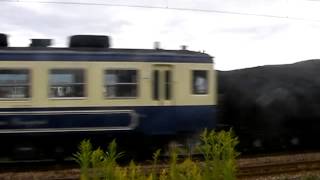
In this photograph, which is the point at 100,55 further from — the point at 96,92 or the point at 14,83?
the point at 14,83

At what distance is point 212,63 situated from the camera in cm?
1652

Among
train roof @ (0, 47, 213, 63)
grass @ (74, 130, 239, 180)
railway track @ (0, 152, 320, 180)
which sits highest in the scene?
train roof @ (0, 47, 213, 63)

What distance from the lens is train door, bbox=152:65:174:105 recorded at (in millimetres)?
15688

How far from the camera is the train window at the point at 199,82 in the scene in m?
16.2

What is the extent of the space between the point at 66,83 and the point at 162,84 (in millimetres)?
2408

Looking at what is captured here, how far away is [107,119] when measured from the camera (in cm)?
1533

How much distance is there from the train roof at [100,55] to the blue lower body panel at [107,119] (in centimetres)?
119

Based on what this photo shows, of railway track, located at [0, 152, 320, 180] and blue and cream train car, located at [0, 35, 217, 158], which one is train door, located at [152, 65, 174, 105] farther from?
railway track, located at [0, 152, 320, 180]

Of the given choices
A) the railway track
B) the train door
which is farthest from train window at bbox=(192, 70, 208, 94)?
the railway track

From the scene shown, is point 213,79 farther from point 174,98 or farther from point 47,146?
point 47,146

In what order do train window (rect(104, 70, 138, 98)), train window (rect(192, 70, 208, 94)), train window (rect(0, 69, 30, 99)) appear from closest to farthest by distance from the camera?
train window (rect(0, 69, 30, 99)) < train window (rect(104, 70, 138, 98)) < train window (rect(192, 70, 208, 94))

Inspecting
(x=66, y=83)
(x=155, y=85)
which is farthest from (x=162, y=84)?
(x=66, y=83)

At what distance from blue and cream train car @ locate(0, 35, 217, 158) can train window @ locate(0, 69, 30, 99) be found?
2 centimetres

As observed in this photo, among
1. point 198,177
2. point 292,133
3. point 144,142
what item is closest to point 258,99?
point 292,133
